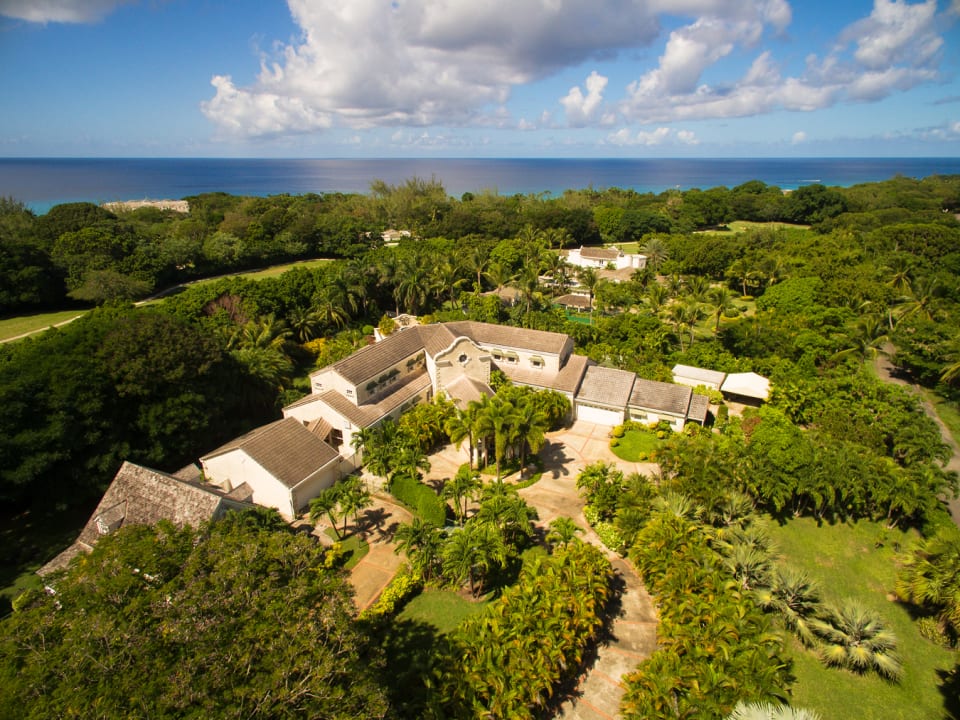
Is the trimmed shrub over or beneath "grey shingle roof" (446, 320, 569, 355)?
beneath

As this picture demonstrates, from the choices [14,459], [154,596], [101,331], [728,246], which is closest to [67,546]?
[14,459]

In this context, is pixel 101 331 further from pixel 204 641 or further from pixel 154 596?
pixel 204 641

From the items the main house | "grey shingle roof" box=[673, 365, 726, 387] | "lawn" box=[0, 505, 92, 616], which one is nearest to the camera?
"lawn" box=[0, 505, 92, 616]

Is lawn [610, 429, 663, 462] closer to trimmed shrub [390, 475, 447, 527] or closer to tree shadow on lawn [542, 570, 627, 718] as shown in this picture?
tree shadow on lawn [542, 570, 627, 718]

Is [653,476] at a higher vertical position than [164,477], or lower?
lower

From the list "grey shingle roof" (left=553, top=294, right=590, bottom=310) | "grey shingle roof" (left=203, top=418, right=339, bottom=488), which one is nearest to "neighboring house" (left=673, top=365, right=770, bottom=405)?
"grey shingle roof" (left=553, top=294, right=590, bottom=310)

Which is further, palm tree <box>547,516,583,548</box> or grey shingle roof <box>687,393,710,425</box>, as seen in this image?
grey shingle roof <box>687,393,710,425</box>

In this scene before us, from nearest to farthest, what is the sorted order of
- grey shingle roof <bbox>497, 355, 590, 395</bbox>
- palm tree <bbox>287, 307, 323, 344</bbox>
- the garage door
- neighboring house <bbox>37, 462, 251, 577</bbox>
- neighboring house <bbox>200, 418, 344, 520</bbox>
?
1. neighboring house <bbox>37, 462, 251, 577</bbox>
2. neighboring house <bbox>200, 418, 344, 520</bbox>
3. the garage door
4. grey shingle roof <bbox>497, 355, 590, 395</bbox>
5. palm tree <bbox>287, 307, 323, 344</bbox>
